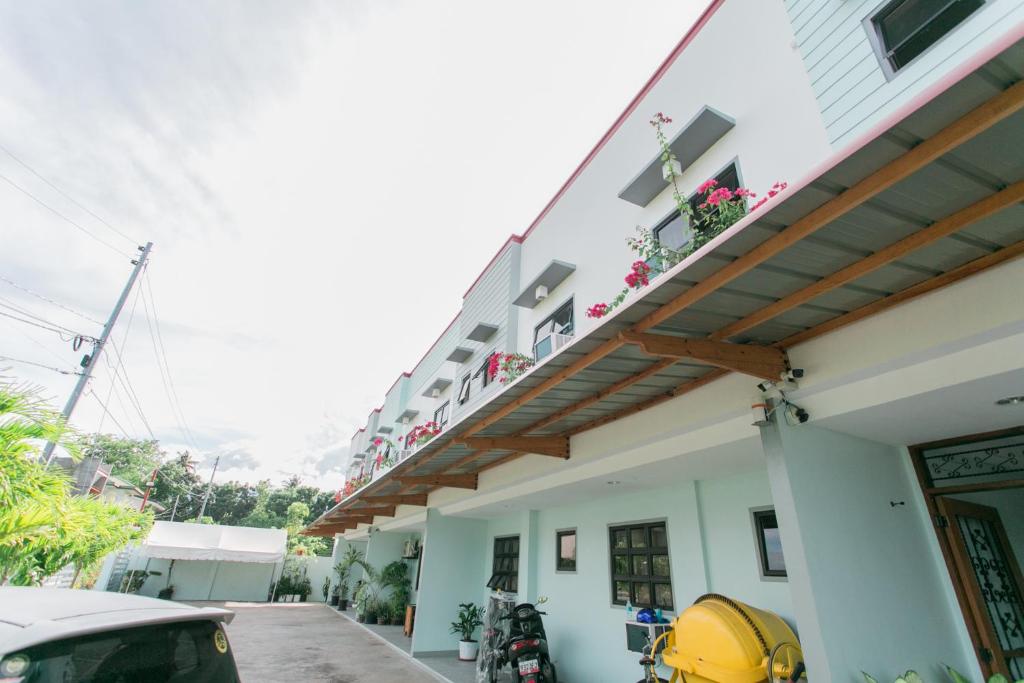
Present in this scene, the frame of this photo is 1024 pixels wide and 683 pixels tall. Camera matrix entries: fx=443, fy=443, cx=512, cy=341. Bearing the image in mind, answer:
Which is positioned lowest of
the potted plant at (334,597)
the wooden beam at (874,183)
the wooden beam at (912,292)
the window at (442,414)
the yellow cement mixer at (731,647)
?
the potted plant at (334,597)

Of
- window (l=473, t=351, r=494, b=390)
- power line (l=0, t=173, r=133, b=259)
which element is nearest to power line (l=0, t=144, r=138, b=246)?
power line (l=0, t=173, r=133, b=259)

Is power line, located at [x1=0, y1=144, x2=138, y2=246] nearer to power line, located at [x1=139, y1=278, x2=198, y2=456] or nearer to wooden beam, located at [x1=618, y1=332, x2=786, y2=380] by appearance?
power line, located at [x1=139, y1=278, x2=198, y2=456]

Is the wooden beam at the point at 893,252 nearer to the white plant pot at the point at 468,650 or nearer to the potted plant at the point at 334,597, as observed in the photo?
the white plant pot at the point at 468,650

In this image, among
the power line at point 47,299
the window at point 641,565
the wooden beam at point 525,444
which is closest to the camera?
the wooden beam at point 525,444

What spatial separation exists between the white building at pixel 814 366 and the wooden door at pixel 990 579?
0.03 m

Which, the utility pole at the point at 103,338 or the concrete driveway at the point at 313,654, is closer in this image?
the concrete driveway at the point at 313,654

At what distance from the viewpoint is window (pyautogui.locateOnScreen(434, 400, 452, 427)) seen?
45.8 ft

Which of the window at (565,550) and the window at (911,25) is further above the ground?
the window at (911,25)

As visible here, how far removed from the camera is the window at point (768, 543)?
16.3 feet

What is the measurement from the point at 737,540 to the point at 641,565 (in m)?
1.75

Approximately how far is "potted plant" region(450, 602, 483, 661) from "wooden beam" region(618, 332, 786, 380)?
9.48 metres

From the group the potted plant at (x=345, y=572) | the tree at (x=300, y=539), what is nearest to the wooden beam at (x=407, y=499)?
the potted plant at (x=345, y=572)

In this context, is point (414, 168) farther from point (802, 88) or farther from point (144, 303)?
point (144, 303)

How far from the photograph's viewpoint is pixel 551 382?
4.32 meters
